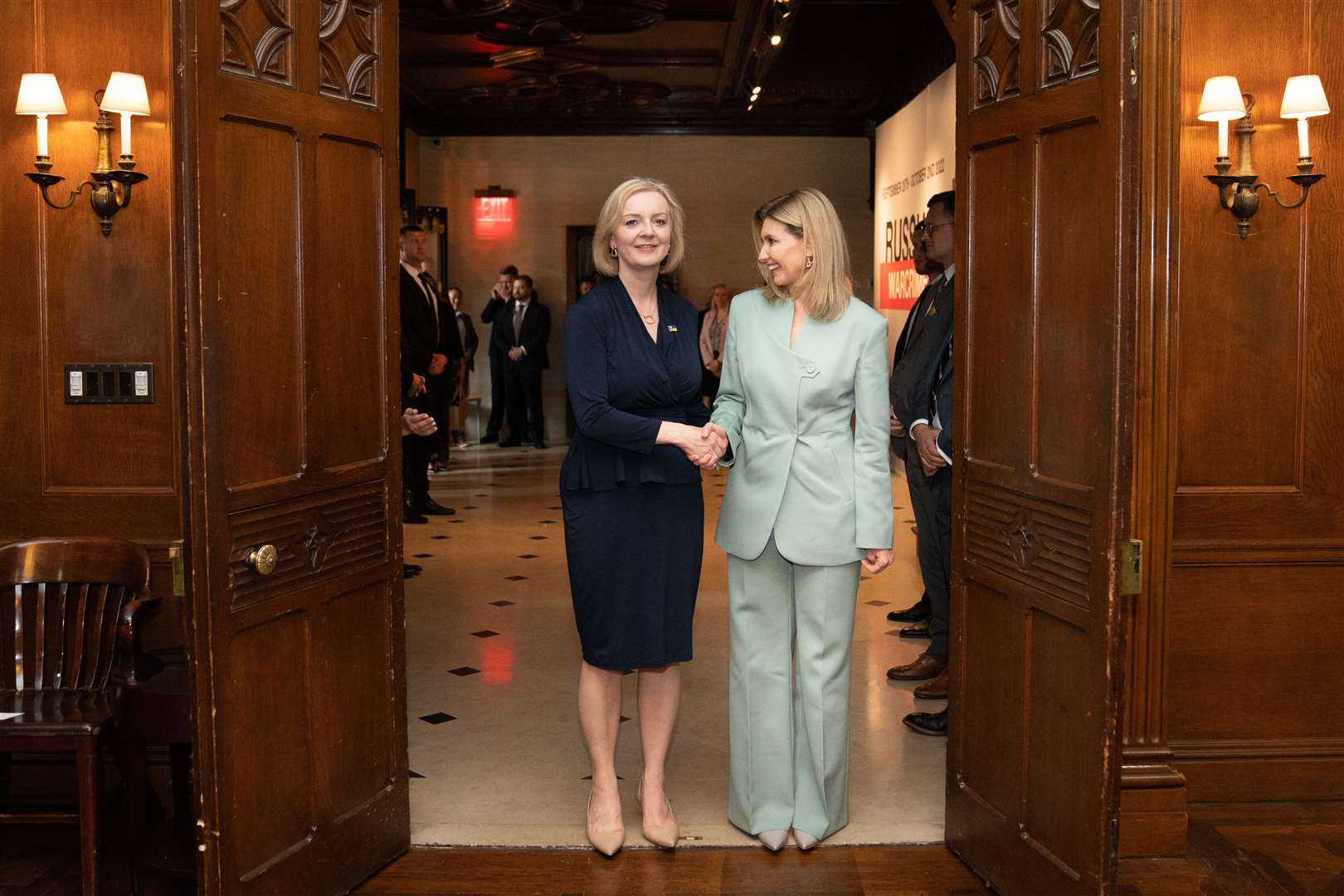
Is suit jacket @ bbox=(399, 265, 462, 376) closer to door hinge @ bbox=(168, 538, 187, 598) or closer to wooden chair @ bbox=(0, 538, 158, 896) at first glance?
wooden chair @ bbox=(0, 538, 158, 896)

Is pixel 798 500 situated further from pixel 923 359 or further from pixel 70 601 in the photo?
pixel 70 601

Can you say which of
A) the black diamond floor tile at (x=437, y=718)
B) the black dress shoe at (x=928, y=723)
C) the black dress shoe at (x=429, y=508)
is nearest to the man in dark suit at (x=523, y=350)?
the black dress shoe at (x=429, y=508)

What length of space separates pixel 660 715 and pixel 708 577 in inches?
142

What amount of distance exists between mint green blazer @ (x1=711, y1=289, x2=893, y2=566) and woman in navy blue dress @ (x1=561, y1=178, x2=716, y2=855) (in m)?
0.18

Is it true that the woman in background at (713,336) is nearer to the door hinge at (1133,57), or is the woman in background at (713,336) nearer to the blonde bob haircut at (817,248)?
the blonde bob haircut at (817,248)

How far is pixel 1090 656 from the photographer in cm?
276

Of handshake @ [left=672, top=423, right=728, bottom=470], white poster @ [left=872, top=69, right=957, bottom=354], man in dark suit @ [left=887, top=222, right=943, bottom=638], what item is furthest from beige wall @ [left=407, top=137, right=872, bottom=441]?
handshake @ [left=672, top=423, right=728, bottom=470]

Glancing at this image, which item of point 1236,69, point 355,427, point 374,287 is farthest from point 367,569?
point 1236,69

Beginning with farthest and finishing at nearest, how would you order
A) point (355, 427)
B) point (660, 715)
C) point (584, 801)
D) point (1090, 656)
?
1. point (584, 801)
2. point (660, 715)
3. point (355, 427)
4. point (1090, 656)

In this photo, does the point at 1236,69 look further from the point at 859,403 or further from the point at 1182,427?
the point at 859,403

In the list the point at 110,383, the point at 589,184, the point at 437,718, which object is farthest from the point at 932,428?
the point at 589,184

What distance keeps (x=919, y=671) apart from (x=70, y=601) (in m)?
3.13

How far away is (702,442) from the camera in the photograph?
318 centimetres

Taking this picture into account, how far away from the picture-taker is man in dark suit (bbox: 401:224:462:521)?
24.3 feet
